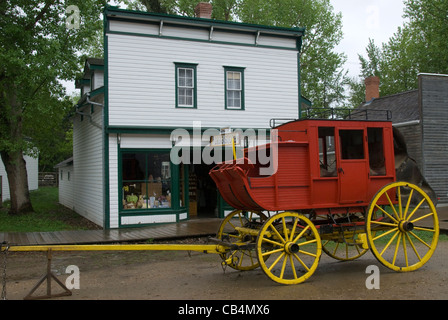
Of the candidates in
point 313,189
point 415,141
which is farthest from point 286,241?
point 415,141

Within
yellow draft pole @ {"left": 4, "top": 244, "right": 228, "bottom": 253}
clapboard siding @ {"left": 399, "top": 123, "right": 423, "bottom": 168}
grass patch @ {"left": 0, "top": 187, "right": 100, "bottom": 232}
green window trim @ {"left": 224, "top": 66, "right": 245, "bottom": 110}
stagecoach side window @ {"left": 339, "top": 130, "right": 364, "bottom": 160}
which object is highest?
green window trim @ {"left": 224, "top": 66, "right": 245, "bottom": 110}

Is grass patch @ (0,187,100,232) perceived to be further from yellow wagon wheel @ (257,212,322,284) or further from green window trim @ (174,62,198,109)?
yellow wagon wheel @ (257,212,322,284)

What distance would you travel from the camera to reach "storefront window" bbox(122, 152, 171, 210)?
1598 centimetres

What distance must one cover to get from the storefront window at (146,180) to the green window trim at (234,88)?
3.45m

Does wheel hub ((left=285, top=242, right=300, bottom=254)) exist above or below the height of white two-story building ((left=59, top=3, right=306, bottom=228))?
below

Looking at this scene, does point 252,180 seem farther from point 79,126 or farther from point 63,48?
point 79,126

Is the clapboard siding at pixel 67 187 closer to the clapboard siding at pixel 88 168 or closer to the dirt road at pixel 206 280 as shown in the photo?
the clapboard siding at pixel 88 168

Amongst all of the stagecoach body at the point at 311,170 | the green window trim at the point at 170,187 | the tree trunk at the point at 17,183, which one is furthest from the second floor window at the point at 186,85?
the stagecoach body at the point at 311,170

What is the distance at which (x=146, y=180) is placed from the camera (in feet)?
53.2

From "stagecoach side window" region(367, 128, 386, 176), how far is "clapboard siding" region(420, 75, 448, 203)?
13442 millimetres

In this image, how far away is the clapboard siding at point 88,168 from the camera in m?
16.7

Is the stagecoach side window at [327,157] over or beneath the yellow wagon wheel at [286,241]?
over

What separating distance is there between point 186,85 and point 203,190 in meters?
5.62

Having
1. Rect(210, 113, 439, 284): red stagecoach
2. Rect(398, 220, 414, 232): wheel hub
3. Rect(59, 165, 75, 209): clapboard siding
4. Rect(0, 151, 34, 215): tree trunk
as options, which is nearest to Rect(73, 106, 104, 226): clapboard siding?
Rect(59, 165, 75, 209): clapboard siding
